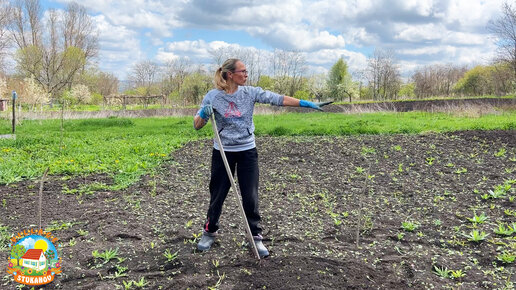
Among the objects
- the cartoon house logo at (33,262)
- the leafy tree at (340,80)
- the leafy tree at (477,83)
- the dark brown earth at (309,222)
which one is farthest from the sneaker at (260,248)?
the leafy tree at (340,80)

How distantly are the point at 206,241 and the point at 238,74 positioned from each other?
1.69 meters

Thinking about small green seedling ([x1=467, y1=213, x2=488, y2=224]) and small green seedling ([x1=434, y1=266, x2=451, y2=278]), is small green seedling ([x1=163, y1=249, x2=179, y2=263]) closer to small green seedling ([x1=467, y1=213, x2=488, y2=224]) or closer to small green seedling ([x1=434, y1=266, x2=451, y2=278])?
small green seedling ([x1=434, y1=266, x2=451, y2=278])

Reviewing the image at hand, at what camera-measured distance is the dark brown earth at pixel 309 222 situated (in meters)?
2.99

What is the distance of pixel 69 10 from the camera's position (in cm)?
4544

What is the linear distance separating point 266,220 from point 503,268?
2452 millimetres

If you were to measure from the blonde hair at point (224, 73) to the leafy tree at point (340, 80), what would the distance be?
45084 millimetres

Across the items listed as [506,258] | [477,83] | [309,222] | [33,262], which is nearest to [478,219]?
[506,258]

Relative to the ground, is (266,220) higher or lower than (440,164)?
lower

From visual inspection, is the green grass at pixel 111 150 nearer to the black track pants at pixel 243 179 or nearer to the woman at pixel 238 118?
the black track pants at pixel 243 179

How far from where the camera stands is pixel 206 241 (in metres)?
3.52

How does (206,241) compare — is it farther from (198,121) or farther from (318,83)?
(318,83)

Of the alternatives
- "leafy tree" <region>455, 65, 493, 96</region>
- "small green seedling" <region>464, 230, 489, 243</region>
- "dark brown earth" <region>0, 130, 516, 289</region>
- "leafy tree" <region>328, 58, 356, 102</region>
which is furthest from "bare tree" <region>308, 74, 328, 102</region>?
"small green seedling" <region>464, 230, 489, 243</region>

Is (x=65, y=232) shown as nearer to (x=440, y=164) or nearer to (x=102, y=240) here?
(x=102, y=240)

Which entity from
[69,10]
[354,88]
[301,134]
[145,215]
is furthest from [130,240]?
[69,10]
